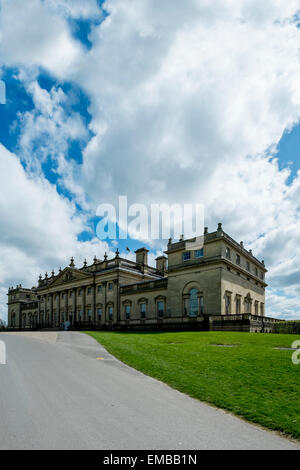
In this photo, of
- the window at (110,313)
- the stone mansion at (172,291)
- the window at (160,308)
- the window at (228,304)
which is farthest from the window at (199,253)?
the window at (110,313)

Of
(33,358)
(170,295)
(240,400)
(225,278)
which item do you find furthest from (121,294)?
(240,400)

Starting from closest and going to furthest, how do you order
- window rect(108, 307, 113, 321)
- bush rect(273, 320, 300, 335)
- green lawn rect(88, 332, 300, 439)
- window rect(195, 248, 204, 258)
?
green lawn rect(88, 332, 300, 439) < bush rect(273, 320, 300, 335) < window rect(195, 248, 204, 258) < window rect(108, 307, 113, 321)

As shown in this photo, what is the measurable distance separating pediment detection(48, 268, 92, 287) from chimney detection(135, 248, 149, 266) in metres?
9.72

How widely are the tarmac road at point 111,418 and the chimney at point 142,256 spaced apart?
48594 millimetres

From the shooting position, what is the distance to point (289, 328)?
27.5 metres

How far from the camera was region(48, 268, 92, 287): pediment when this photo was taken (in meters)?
60.7

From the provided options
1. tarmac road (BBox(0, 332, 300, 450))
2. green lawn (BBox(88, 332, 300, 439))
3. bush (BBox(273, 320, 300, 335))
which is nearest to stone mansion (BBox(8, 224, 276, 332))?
bush (BBox(273, 320, 300, 335))

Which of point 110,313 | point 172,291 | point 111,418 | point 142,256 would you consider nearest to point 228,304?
point 172,291

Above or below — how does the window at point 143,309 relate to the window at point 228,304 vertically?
below

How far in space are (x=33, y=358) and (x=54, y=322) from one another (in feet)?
192

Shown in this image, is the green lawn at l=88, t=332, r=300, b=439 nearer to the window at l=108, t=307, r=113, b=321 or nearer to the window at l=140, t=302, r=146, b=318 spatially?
the window at l=140, t=302, r=146, b=318

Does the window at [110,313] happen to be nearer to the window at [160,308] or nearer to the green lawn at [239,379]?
the window at [160,308]

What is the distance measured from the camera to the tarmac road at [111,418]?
4.86 meters

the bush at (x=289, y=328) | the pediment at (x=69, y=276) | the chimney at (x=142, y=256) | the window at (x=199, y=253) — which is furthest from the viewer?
the pediment at (x=69, y=276)
